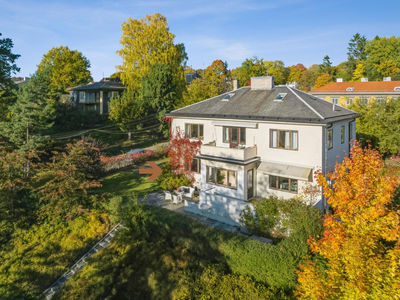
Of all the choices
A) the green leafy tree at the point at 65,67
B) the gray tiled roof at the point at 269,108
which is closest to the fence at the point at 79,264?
the gray tiled roof at the point at 269,108

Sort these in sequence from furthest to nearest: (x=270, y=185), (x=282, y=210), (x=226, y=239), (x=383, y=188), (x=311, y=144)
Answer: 1. (x=270, y=185)
2. (x=311, y=144)
3. (x=282, y=210)
4. (x=226, y=239)
5. (x=383, y=188)

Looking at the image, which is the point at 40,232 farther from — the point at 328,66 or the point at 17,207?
the point at 328,66

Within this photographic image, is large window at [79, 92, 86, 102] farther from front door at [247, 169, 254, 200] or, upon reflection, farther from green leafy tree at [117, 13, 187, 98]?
front door at [247, 169, 254, 200]

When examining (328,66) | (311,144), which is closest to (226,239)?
(311,144)

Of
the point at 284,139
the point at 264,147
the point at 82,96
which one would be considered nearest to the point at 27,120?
the point at 264,147

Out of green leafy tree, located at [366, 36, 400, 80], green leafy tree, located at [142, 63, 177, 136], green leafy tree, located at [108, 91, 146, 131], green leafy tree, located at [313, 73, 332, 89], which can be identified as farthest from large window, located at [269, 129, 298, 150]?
green leafy tree, located at [366, 36, 400, 80]
